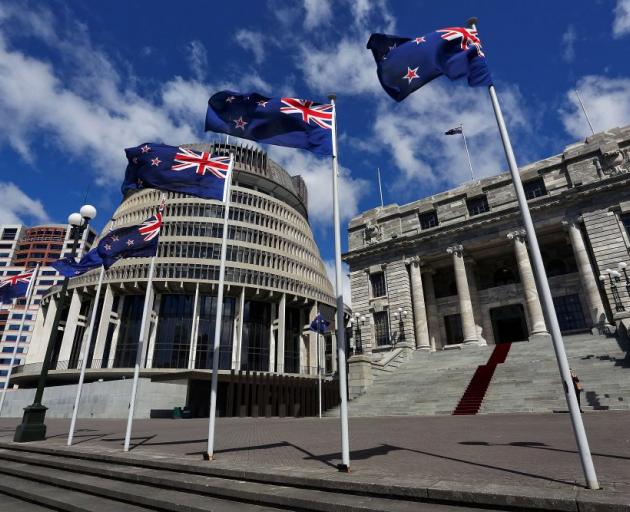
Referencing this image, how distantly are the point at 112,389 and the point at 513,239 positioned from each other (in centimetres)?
3798

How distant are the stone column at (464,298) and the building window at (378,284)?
734 centimetres

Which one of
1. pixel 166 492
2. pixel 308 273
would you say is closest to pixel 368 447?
pixel 166 492

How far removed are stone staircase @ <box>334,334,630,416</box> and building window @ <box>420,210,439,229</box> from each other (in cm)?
1477

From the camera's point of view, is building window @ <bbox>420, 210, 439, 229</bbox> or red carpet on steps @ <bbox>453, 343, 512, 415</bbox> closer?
red carpet on steps @ <bbox>453, 343, 512, 415</bbox>

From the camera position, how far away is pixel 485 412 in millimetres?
19016

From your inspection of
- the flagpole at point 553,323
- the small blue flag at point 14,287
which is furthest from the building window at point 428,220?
the small blue flag at point 14,287

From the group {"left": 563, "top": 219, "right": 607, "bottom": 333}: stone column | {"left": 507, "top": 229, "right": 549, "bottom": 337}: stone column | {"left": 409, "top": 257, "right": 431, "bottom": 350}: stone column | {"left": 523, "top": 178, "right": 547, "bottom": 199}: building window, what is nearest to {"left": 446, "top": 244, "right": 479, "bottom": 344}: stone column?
{"left": 409, "top": 257, "right": 431, "bottom": 350}: stone column

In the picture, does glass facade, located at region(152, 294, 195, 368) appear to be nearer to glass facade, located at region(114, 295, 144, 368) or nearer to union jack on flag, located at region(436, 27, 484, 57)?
glass facade, located at region(114, 295, 144, 368)

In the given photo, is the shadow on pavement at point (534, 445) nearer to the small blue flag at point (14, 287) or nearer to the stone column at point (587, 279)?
the small blue flag at point (14, 287)

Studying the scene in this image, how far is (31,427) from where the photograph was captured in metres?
13.8

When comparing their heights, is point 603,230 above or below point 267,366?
above

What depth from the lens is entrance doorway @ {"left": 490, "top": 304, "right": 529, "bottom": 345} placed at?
35.1 m

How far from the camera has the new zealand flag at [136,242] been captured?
47.5ft

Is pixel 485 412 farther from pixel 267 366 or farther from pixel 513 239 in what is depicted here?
pixel 267 366
